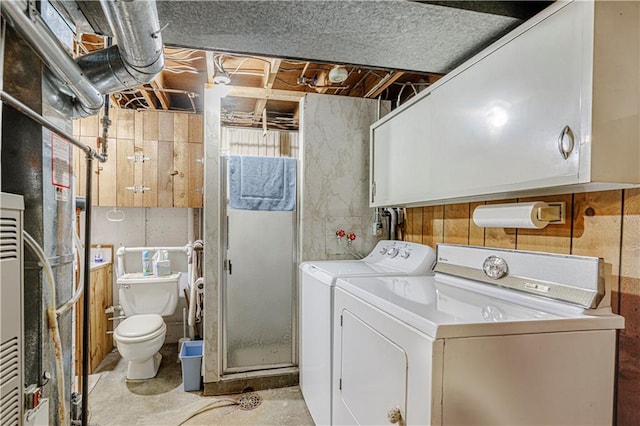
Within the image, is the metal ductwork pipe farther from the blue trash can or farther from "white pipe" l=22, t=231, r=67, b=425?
the blue trash can

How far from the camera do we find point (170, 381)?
276 centimetres

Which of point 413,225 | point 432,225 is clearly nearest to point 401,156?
point 432,225

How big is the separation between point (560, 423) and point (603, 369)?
0.22 metres

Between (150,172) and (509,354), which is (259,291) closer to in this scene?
(150,172)

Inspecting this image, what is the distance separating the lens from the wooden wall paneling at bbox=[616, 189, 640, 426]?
1.12 metres

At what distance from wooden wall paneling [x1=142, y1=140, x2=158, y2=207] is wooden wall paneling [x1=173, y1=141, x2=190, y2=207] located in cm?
17

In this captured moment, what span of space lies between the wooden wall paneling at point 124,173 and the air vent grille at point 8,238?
2.33 metres

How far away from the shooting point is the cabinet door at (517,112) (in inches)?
41.3

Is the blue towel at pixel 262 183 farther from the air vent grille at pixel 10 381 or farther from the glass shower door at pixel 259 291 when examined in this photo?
the air vent grille at pixel 10 381

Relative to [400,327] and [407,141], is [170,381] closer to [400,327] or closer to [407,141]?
[400,327]

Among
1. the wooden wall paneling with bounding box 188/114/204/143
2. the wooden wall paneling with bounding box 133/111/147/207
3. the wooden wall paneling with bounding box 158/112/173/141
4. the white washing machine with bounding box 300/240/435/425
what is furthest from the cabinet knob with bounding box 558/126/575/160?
the wooden wall paneling with bounding box 133/111/147/207

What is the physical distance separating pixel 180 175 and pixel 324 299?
2125mm

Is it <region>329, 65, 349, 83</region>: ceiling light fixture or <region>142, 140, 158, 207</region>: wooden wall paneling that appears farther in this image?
<region>142, 140, 158, 207</region>: wooden wall paneling

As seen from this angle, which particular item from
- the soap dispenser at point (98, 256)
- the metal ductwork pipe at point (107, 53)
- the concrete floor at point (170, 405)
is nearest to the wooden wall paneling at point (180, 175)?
the soap dispenser at point (98, 256)
